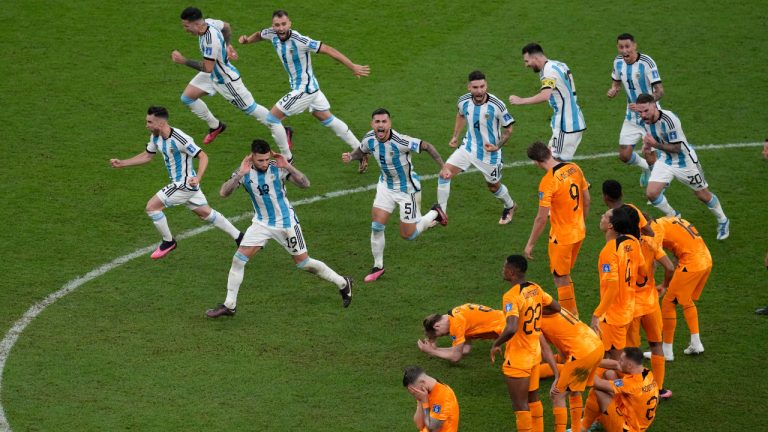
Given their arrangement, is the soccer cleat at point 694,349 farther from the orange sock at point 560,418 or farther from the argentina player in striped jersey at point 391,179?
the argentina player in striped jersey at point 391,179

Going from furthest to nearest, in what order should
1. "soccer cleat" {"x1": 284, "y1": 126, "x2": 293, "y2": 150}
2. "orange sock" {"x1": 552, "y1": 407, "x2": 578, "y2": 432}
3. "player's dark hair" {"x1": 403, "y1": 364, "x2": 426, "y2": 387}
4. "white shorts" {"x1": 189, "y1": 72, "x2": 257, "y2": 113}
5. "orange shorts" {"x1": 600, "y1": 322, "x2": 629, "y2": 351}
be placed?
"soccer cleat" {"x1": 284, "y1": 126, "x2": 293, "y2": 150}
"white shorts" {"x1": 189, "y1": 72, "x2": 257, "y2": 113}
"orange shorts" {"x1": 600, "y1": 322, "x2": 629, "y2": 351}
"orange sock" {"x1": 552, "y1": 407, "x2": 578, "y2": 432}
"player's dark hair" {"x1": 403, "y1": 364, "x2": 426, "y2": 387}

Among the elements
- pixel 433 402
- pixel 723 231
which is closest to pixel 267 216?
pixel 433 402

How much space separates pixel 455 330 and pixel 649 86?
6.03 m

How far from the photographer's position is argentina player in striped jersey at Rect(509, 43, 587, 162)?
52.6 feet

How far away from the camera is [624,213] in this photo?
11773mm

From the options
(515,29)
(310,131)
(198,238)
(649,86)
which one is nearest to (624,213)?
(649,86)

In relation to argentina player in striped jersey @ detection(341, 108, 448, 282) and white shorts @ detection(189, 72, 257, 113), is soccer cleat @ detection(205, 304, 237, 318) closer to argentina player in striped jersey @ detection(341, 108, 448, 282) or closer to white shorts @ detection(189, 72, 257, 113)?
argentina player in striped jersey @ detection(341, 108, 448, 282)

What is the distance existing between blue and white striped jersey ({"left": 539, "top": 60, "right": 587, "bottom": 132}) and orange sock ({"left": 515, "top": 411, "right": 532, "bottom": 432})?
613cm

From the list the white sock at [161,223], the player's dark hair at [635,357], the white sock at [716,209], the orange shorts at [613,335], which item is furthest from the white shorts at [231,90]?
the player's dark hair at [635,357]

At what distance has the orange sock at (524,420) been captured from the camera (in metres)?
11.2

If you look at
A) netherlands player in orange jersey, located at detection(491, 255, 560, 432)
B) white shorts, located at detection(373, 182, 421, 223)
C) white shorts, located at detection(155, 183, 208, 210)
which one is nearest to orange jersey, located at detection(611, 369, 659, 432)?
netherlands player in orange jersey, located at detection(491, 255, 560, 432)

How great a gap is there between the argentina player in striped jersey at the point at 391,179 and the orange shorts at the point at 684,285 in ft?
11.1

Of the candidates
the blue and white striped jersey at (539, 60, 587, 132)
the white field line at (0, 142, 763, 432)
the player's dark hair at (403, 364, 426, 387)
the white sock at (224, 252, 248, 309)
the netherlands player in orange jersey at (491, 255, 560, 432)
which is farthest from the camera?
the blue and white striped jersey at (539, 60, 587, 132)

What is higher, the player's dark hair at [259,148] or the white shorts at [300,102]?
the player's dark hair at [259,148]
